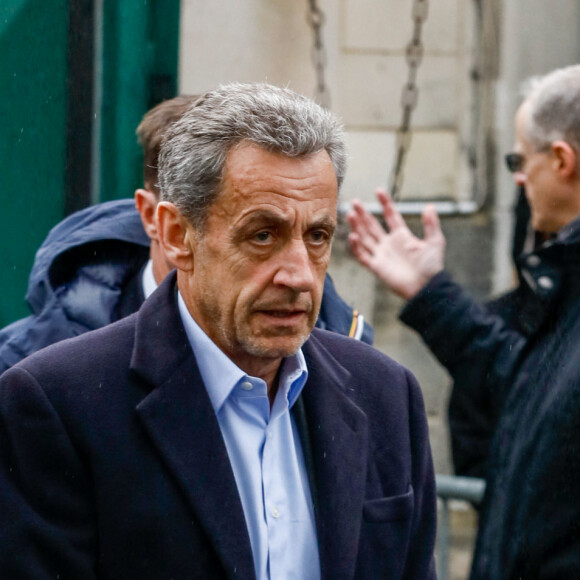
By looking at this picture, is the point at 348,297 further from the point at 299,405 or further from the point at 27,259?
the point at 299,405

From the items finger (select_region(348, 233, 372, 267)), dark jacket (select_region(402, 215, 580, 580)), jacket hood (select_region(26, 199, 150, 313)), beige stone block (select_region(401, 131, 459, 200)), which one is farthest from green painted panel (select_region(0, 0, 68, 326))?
beige stone block (select_region(401, 131, 459, 200))

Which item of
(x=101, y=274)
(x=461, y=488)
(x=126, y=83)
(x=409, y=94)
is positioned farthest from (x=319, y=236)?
(x=409, y=94)

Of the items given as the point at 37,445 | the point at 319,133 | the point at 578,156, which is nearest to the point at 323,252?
the point at 319,133

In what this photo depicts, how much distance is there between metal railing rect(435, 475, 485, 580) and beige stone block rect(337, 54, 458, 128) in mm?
2974

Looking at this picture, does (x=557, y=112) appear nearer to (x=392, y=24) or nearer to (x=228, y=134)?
(x=228, y=134)

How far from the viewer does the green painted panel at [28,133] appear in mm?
3906

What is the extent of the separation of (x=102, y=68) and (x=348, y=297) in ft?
7.98

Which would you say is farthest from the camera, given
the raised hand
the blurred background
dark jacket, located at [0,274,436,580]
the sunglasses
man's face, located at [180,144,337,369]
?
the blurred background

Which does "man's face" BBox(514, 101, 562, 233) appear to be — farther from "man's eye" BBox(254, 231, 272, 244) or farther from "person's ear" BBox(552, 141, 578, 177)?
"man's eye" BBox(254, 231, 272, 244)

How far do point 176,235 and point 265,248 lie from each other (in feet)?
0.67

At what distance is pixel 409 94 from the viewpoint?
5902 mm

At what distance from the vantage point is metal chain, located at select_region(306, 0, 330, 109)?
5.66m

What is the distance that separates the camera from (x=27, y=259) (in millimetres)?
4012

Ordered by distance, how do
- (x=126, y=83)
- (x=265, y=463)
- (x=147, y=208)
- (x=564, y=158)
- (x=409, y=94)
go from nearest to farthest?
(x=265, y=463) → (x=147, y=208) → (x=564, y=158) → (x=126, y=83) → (x=409, y=94)
